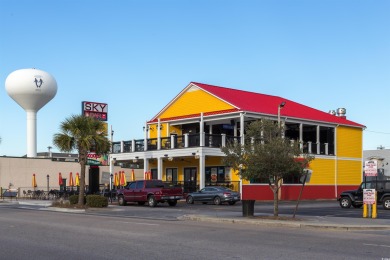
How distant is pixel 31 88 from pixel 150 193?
33.6m

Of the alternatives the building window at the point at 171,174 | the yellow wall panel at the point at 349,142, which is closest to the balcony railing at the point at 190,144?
the yellow wall panel at the point at 349,142

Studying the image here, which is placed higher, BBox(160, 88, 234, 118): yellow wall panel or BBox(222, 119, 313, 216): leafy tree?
BBox(160, 88, 234, 118): yellow wall panel

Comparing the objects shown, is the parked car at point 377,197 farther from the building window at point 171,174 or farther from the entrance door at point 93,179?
the building window at point 171,174

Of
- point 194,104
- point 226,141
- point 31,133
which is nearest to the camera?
point 226,141

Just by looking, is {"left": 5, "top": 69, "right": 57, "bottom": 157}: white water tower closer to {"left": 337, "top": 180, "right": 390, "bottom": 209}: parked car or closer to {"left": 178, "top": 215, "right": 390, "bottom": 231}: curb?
{"left": 337, "top": 180, "right": 390, "bottom": 209}: parked car

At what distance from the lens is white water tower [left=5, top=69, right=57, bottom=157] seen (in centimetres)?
6129

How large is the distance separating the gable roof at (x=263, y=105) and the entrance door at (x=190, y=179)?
181 inches

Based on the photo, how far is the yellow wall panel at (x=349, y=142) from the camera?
154ft

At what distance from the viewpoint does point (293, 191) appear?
1650 inches

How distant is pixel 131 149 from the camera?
44.9m

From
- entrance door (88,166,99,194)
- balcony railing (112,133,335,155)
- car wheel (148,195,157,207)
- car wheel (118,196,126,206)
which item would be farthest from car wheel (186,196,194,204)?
entrance door (88,166,99,194)

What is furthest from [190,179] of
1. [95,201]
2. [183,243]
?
[183,243]

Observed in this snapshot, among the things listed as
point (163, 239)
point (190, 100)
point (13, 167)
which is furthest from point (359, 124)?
point (163, 239)

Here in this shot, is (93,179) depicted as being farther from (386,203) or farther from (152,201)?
(386,203)
